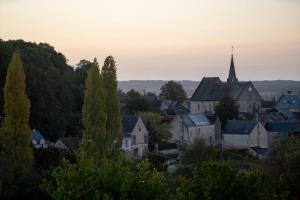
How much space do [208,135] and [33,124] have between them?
59.4 ft

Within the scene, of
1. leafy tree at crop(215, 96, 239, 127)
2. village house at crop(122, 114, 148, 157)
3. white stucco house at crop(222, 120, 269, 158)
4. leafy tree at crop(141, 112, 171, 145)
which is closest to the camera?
village house at crop(122, 114, 148, 157)

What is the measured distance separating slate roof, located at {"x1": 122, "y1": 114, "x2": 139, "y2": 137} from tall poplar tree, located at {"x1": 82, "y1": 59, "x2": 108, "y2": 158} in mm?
15443

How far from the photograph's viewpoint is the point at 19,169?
89.0 ft

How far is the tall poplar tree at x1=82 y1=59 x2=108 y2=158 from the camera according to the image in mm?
30578

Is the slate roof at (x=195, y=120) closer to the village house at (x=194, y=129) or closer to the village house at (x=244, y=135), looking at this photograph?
the village house at (x=194, y=129)

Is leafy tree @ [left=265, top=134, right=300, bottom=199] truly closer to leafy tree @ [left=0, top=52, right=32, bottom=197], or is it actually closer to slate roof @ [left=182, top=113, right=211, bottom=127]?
leafy tree @ [left=0, top=52, right=32, bottom=197]

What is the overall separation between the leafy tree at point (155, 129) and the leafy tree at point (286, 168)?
30082mm

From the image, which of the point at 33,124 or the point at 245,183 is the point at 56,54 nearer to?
the point at 33,124

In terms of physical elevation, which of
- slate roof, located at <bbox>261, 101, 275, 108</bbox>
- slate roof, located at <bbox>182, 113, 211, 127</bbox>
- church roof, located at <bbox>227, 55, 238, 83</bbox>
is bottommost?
slate roof, located at <bbox>182, 113, 211, 127</bbox>

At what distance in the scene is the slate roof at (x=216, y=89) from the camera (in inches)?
3061

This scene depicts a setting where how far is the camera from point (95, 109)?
3097cm

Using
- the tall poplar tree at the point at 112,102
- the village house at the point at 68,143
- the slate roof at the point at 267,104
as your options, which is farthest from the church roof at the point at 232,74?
the tall poplar tree at the point at 112,102

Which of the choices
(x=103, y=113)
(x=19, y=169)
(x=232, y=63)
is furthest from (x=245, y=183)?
(x=232, y=63)

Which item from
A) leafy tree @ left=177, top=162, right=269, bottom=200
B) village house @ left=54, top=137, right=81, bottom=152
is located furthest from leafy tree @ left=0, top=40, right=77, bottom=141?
leafy tree @ left=177, top=162, right=269, bottom=200
